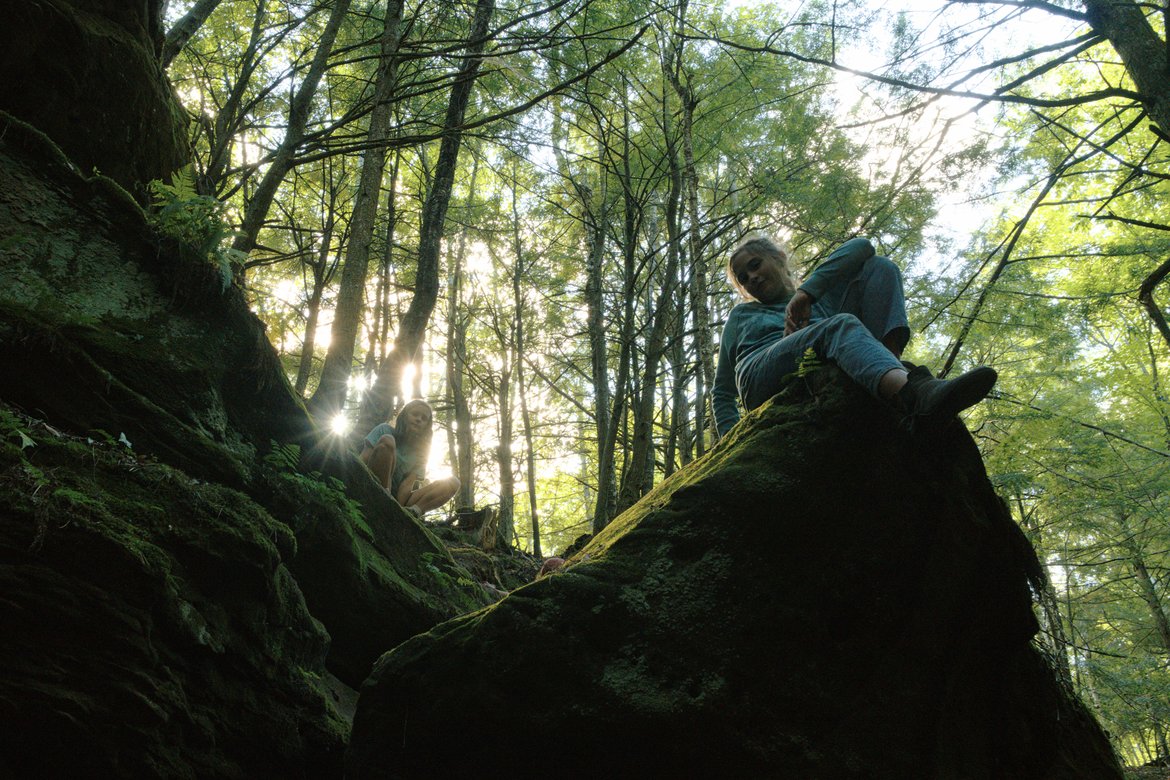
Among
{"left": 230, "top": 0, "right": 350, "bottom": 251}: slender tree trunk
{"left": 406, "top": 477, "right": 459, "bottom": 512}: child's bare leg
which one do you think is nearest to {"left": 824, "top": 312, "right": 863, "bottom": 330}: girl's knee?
{"left": 230, "top": 0, "right": 350, "bottom": 251}: slender tree trunk

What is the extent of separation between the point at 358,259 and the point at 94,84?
2.92 m

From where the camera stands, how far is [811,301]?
3176 mm

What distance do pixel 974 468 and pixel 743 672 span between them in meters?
1.45

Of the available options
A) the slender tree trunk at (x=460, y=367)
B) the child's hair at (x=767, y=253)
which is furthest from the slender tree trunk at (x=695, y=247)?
the slender tree trunk at (x=460, y=367)

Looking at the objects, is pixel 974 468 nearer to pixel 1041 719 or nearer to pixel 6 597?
pixel 1041 719

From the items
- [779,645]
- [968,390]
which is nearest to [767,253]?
[968,390]

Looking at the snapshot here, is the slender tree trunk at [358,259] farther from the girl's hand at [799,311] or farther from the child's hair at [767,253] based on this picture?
the girl's hand at [799,311]

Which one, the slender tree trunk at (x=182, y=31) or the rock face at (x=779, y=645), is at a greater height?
the slender tree trunk at (x=182, y=31)

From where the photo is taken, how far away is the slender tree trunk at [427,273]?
7141mm

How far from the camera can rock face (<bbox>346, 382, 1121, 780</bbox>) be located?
7.39ft

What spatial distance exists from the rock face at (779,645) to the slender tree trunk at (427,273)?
5.06m

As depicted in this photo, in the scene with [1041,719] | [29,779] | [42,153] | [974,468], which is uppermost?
[42,153]

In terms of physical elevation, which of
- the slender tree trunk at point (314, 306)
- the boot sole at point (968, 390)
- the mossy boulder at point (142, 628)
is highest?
the slender tree trunk at point (314, 306)

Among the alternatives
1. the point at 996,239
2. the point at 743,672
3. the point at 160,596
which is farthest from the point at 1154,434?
the point at 160,596
